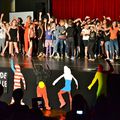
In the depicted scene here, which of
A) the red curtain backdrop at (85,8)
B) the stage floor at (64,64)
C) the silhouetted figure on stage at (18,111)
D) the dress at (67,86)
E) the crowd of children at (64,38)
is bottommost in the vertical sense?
the dress at (67,86)

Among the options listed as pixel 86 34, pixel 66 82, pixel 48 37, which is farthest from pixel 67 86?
pixel 48 37

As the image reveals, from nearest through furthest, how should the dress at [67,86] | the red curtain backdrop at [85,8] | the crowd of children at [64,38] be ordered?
1. the dress at [67,86]
2. the crowd of children at [64,38]
3. the red curtain backdrop at [85,8]

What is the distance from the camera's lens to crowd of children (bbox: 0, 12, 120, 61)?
15062 millimetres

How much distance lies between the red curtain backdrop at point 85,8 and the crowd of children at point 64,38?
3604 mm

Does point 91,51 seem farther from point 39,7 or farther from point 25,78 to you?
point 39,7

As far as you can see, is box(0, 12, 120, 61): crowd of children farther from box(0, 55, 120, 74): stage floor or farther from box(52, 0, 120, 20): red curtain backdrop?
box(52, 0, 120, 20): red curtain backdrop

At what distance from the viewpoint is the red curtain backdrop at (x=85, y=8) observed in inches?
767

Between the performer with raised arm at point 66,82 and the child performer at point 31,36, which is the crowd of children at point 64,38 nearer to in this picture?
the child performer at point 31,36

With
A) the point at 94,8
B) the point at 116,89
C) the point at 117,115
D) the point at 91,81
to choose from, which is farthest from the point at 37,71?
the point at 94,8

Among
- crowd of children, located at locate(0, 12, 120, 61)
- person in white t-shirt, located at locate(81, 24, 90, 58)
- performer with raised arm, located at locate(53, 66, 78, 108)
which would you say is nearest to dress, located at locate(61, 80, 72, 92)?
performer with raised arm, located at locate(53, 66, 78, 108)

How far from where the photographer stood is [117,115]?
15.4ft

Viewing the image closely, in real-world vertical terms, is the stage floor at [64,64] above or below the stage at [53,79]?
above

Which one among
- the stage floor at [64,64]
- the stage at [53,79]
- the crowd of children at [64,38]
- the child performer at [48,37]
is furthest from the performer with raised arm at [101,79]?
the child performer at [48,37]

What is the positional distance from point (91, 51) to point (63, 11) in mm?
6245
